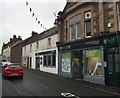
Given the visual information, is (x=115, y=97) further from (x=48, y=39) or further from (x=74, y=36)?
(x=48, y=39)

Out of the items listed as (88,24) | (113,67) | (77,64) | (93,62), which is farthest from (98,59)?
(77,64)

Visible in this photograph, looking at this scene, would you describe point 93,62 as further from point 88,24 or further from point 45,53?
point 45,53

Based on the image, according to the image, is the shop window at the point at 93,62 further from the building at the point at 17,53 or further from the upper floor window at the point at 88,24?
the building at the point at 17,53

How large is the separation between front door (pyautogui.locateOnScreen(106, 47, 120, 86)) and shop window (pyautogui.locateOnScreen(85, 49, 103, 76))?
2.73 ft

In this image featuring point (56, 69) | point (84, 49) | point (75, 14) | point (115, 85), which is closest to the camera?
point (115, 85)

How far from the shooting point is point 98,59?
54.6ft

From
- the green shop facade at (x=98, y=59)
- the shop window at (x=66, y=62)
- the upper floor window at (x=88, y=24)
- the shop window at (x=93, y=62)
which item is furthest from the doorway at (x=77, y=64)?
the upper floor window at (x=88, y=24)

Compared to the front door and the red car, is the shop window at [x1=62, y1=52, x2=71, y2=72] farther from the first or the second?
the front door

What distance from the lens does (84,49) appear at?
744 inches

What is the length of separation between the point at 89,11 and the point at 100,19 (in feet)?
7.84

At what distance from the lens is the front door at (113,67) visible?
14.7m

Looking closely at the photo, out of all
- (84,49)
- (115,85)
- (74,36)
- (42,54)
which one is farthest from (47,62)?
(115,85)

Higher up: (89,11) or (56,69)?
(89,11)

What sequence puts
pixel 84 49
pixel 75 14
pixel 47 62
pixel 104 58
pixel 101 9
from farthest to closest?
pixel 47 62, pixel 75 14, pixel 84 49, pixel 101 9, pixel 104 58
